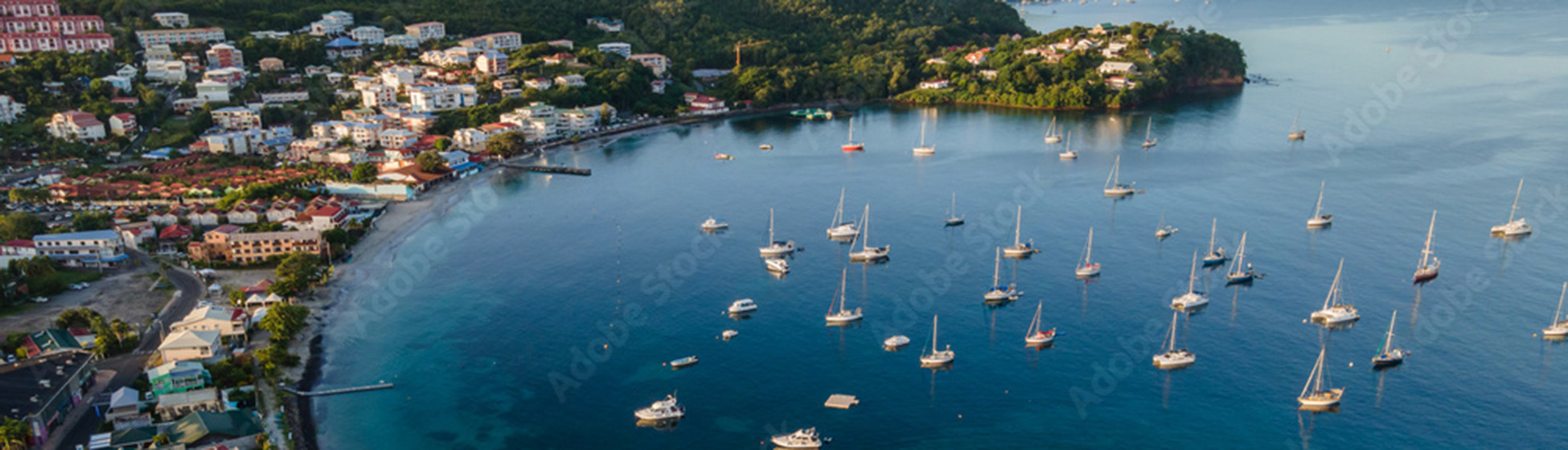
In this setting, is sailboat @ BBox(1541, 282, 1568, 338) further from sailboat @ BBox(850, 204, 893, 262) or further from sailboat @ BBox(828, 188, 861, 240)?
sailboat @ BBox(828, 188, 861, 240)

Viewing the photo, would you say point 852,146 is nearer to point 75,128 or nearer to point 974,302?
point 974,302

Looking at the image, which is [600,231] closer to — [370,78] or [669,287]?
[669,287]

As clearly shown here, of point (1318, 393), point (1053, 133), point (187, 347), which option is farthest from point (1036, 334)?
point (1053, 133)

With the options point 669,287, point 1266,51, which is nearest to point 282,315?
point 669,287

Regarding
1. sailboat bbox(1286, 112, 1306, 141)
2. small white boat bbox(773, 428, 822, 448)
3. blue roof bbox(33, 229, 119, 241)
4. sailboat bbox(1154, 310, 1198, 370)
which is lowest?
small white boat bbox(773, 428, 822, 448)

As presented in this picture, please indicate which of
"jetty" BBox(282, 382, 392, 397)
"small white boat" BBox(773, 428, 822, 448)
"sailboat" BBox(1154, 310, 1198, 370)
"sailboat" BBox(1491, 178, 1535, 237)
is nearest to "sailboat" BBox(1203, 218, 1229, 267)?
"sailboat" BBox(1154, 310, 1198, 370)
